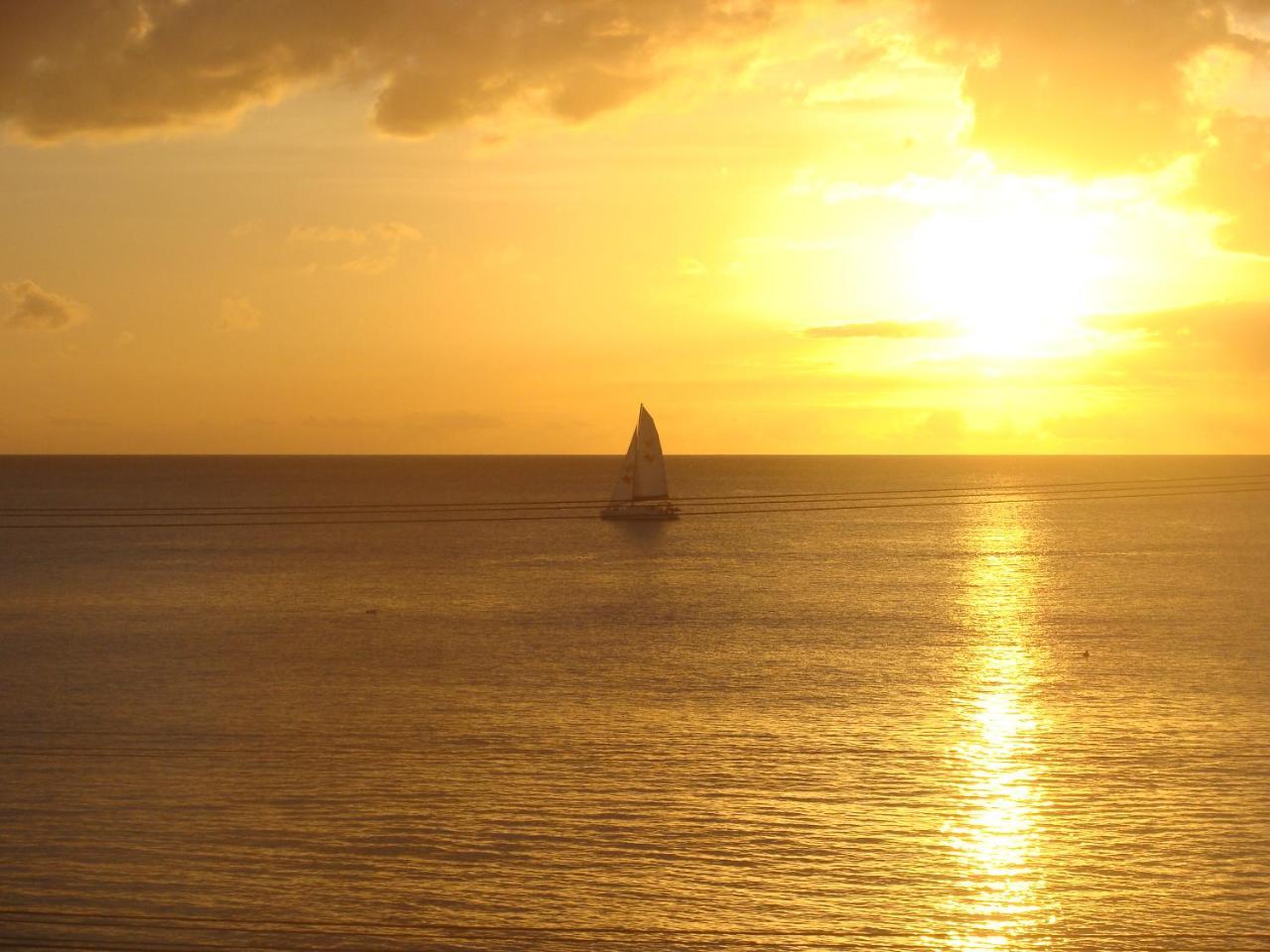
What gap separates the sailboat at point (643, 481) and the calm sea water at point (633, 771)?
4289 centimetres

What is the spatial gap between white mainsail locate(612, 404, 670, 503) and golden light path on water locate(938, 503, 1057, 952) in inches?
2367

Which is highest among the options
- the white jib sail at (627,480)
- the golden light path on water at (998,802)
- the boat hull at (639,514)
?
the white jib sail at (627,480)

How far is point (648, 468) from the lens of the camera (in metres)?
138

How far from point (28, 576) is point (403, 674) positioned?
57020 millimetres

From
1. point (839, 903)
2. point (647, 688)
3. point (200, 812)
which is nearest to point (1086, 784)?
point (839, 903)

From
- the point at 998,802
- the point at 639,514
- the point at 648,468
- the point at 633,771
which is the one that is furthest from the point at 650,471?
the point at 998,802

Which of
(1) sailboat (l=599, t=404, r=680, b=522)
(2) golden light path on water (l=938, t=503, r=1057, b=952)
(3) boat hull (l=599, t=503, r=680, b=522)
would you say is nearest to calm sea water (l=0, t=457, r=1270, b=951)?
(2) golden light path on water (l=938, t=503, r=1057, b=952)

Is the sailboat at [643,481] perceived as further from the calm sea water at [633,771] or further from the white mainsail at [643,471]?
the calm sea water at [633,771]

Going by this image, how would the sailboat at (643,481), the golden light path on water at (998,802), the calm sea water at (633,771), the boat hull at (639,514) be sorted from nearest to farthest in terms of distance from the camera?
the golden light path on water at (998,802) → the calm sea water at (633,771) → the sailboat at (643,481) → the boat hull at (639,514)

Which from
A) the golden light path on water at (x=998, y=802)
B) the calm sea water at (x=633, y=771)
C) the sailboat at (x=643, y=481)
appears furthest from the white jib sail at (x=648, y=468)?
the golden light path on water at (x=998, y=802)

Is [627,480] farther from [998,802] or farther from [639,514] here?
[998,802]

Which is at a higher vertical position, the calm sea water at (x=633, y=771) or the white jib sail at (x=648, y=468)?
the white jib sail at (x=648, y=468)

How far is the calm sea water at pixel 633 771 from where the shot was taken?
28.2 meters

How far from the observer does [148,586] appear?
96625 millimetres
